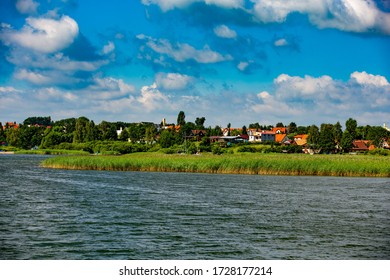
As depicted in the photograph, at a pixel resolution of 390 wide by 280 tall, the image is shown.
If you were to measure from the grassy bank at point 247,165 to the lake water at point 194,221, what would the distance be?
7593mm

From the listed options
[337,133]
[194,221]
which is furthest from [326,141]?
[194,221]

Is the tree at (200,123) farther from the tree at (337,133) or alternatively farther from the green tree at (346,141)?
the green tree at (346,141)

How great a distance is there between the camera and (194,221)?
24.6m

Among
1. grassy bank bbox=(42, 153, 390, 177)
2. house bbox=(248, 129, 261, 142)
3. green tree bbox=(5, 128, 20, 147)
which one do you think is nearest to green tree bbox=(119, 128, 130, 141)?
green tree bbox=(5, 128, 20, 147)

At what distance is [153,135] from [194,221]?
105909mm

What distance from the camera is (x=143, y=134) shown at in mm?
141750

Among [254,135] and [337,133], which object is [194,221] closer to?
[337,133]

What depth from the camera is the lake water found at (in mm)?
19062

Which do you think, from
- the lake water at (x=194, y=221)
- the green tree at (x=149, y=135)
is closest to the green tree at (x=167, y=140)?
the green tree at (x=149, y=135)

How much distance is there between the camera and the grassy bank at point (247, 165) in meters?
48.9

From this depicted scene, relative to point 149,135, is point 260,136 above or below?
above

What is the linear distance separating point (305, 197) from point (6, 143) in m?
144

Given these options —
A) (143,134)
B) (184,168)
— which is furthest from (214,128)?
(184,168)
